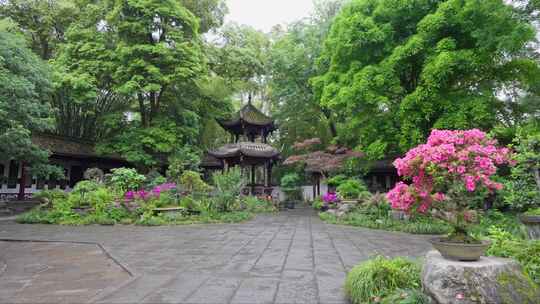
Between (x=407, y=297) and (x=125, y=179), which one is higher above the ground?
(x=125, y=179)

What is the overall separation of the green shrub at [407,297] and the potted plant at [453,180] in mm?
503

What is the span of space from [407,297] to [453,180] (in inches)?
53.5

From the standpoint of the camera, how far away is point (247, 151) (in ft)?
64.2

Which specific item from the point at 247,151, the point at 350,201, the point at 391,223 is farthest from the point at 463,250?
the point at 247,151

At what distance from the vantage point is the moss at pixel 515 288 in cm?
287

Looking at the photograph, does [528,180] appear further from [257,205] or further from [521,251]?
[257,205]

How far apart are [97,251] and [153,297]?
3.70m

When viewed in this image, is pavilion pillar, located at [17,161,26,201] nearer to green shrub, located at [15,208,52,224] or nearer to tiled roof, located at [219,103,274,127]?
green shrub, located at [15,208,52,224]

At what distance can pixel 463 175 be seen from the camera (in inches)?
137

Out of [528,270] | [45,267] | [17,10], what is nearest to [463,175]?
[528,270]

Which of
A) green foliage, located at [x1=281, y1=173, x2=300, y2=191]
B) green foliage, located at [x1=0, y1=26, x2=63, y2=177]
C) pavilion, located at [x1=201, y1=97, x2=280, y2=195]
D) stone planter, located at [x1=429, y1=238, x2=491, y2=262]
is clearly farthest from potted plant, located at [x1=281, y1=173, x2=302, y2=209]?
stone planter, located at [x1=429, y1=238, x2=491, y2=262]

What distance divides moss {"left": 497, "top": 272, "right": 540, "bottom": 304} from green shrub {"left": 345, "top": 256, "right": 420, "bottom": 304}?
81 centimetres

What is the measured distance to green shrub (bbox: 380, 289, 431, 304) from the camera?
3.13m

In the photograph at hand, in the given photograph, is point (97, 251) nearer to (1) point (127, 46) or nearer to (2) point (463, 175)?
(2) point (463, 175)
